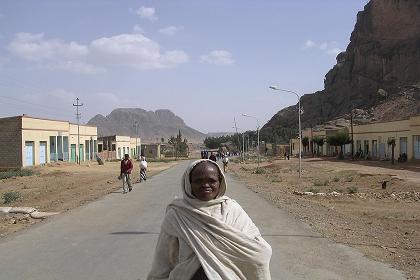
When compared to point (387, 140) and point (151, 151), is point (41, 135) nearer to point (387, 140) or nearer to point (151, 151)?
point (387, 140)

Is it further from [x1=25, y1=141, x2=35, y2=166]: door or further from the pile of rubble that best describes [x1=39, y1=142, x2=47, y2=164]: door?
the pile of rubble

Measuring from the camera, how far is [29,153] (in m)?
55.6

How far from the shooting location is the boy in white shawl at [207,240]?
126 inches

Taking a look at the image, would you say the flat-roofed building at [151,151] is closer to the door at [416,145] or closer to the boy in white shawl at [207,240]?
the door at [416,145]

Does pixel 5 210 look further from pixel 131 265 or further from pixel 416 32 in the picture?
pixel 416 32

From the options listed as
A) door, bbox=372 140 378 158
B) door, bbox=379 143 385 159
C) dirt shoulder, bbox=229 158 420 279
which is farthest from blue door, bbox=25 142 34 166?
door, bbox=372 140 378 158

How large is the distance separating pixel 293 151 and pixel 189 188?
10673cm

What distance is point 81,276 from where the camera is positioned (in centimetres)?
738

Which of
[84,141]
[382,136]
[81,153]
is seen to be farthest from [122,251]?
[84,141]

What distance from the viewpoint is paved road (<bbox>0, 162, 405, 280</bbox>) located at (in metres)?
7.66

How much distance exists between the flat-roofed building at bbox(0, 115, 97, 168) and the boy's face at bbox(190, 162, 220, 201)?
5229 centimetres

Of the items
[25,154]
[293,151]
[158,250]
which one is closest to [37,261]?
[158,250]

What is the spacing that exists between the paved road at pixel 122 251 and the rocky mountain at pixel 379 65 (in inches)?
3839

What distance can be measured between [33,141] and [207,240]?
185 ft
